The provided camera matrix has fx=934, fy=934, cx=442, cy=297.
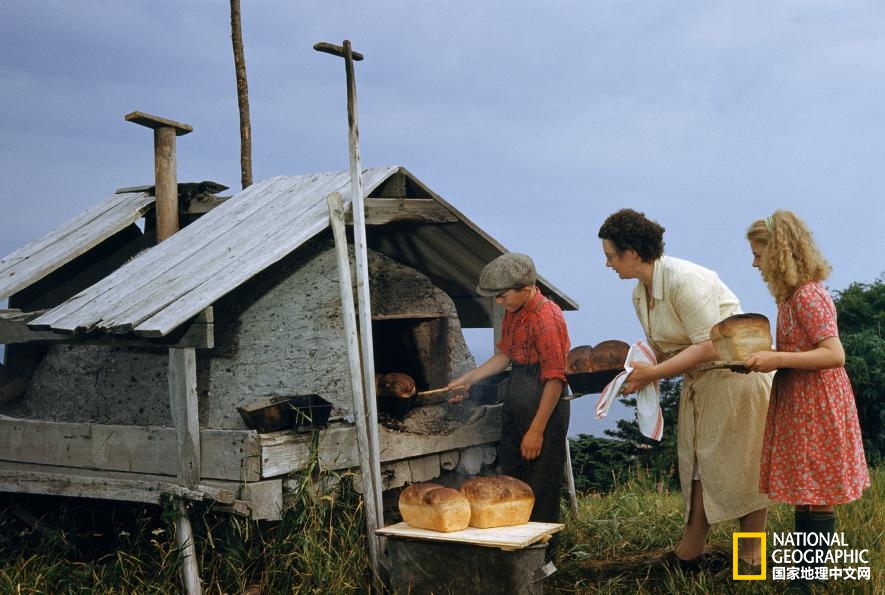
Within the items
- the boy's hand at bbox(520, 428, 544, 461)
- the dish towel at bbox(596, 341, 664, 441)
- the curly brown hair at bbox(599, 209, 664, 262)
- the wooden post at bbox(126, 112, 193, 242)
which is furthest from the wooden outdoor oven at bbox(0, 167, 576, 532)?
the curly brown hair at bbox(599, 209, 664, 262)

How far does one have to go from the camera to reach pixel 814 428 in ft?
16.0

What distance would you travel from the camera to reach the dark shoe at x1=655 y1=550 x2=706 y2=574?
6.00 metres

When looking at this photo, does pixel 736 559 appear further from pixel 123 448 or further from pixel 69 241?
pixel 69 241

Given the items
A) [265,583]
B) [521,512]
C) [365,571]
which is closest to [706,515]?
[521,512]

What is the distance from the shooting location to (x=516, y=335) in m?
6.55

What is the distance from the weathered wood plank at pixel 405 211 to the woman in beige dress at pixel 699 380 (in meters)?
2.01

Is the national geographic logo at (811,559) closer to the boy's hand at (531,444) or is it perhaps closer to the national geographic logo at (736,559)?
the national geographic logo at (736,559)

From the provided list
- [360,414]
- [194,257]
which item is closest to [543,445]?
[360,414]

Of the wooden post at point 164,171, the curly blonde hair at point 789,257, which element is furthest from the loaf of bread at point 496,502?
the wooden post at point 164,171

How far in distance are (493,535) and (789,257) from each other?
2.24 metres

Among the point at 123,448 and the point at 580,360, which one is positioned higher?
the point at 580,360

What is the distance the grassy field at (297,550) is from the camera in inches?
236

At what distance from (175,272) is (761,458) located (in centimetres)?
458

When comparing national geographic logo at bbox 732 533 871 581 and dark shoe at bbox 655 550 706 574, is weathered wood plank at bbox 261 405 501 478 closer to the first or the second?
dark shoe at bbox 655 550 706 574
